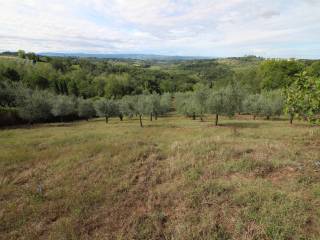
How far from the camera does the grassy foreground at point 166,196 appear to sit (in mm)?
6375

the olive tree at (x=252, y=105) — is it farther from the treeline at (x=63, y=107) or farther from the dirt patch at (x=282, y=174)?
the dirt patch at (x=282, y=174)

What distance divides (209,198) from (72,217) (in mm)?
4506

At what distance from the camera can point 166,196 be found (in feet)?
27.4

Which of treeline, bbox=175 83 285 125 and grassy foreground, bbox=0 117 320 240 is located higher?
grassy foreground, bbox=0 117 320 240

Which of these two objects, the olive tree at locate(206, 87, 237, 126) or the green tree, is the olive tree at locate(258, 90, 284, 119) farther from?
the green tree

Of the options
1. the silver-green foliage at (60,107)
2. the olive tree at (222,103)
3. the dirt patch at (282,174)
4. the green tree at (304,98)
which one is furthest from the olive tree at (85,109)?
the green tree at (304,98)

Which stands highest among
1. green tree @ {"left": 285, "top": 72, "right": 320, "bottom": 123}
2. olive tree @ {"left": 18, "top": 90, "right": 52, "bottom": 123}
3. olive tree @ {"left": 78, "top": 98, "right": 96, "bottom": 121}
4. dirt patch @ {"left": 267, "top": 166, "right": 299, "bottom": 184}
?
green tree @ {"left": 285, "top": 72, "right": 320, "bottom": 123}

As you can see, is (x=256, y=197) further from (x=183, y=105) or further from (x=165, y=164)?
(x=183, y=105)

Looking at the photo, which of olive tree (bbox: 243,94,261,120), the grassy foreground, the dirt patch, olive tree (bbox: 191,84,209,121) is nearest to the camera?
the grassy foreground

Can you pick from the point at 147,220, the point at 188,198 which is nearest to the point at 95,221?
the point at 147,220

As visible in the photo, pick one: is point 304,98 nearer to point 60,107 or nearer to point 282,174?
point 282,174

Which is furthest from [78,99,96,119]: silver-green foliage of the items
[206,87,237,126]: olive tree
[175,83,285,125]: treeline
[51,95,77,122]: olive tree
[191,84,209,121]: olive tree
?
[206,87,237,126]: olive tree

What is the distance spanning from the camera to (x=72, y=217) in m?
7.16

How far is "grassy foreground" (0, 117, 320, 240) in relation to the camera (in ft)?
20.9
